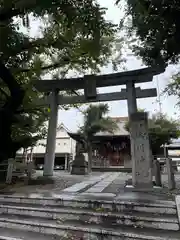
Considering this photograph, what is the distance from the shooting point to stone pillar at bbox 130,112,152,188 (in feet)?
21.0

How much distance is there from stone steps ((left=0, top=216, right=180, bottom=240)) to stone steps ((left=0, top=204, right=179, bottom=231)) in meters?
0.16

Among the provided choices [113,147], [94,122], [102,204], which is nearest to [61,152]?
[113,147]

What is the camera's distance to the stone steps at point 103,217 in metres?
3.85

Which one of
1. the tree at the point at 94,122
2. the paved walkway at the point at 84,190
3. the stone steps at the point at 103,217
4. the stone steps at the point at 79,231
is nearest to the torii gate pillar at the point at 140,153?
the paved walkway at the point at 84,190

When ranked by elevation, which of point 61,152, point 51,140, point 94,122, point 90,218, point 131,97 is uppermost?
point 94,122

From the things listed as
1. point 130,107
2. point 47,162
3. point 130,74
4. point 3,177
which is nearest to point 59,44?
point 130,74

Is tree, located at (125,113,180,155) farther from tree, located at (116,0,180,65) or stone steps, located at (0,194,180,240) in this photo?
stone steps, located at (0,194,180,240)

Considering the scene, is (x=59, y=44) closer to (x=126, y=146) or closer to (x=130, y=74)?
(x=130, y=74)

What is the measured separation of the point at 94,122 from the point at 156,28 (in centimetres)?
1107

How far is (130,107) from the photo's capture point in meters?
8.07

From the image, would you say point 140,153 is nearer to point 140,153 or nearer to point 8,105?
point 140,153

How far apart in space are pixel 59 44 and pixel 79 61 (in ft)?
7.43

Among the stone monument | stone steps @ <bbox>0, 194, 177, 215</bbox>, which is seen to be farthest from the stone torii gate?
the stone monument

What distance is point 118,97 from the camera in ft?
29.3
